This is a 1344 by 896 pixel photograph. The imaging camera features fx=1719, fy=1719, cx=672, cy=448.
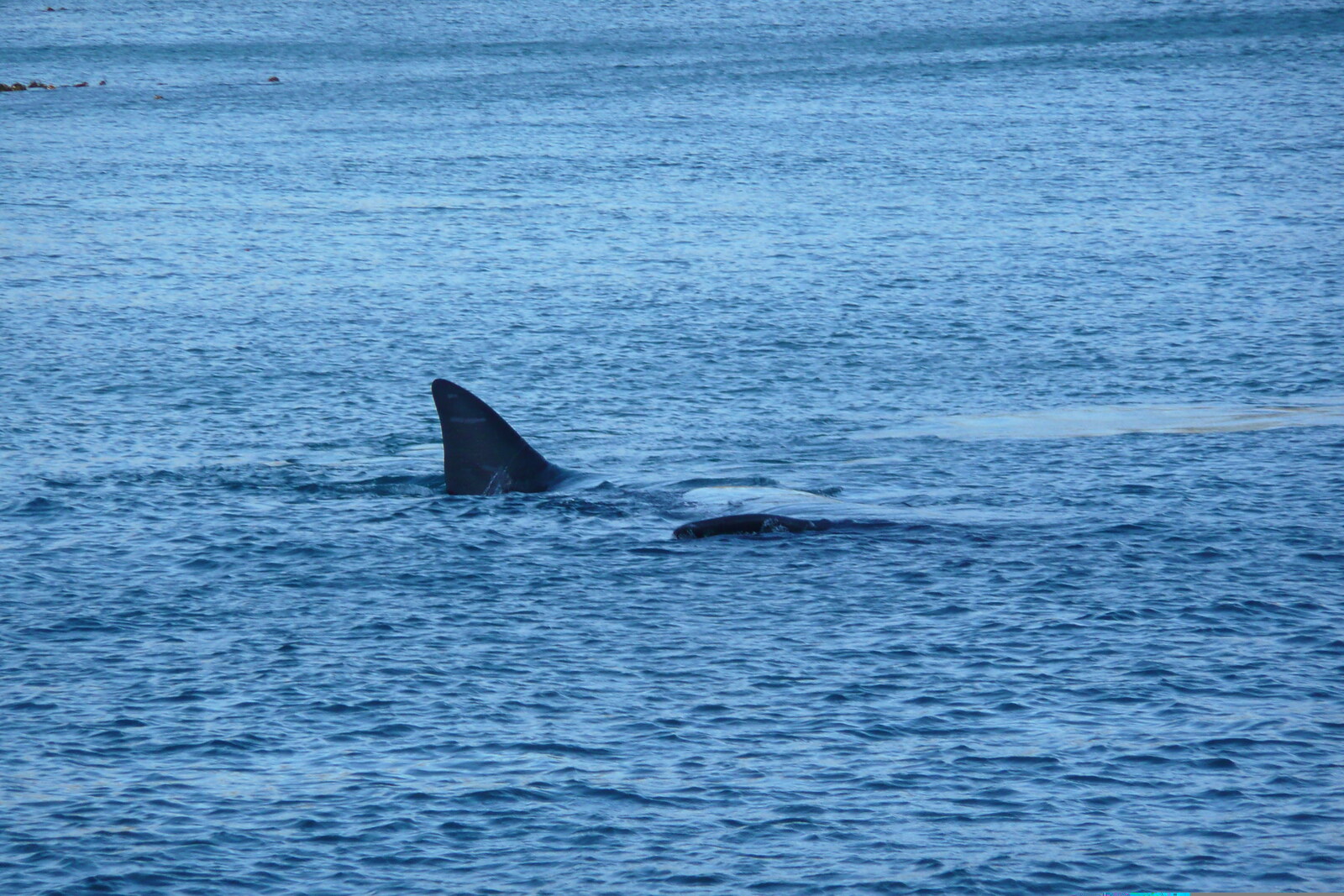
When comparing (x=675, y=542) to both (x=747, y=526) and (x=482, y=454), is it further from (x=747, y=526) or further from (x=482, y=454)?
(x=482, y=454)

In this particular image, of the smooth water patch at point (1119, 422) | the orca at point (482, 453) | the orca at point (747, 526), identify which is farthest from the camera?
the smooth water patch at point (1119, 422)

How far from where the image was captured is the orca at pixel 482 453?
2455 centimetres

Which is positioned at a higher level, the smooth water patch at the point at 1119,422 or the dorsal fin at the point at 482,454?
the dorsal fin at the point at 482,454

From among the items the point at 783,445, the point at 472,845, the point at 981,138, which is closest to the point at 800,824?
the point at 472,845

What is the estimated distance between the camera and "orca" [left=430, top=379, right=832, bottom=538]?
966 inches

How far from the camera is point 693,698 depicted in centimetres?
1680

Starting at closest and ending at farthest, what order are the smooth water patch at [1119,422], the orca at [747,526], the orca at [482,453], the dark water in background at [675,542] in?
the dark water in background at [675,542], the orca at [747,526], the orca at [482,453], the smooth water patch at [1119,422]

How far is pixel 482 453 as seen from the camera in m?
24.7

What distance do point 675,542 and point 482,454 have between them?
4030 millimetres

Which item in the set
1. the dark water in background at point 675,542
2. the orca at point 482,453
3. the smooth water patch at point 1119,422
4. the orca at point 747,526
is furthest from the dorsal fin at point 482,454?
the smooth water patch at point 1119,422

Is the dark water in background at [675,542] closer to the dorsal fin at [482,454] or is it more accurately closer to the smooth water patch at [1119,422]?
the smooth water patch at [1119,422]

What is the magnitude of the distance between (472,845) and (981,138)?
2293 inches

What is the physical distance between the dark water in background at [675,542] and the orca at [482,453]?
380mm

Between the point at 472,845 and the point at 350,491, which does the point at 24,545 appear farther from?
the point at 472,845
